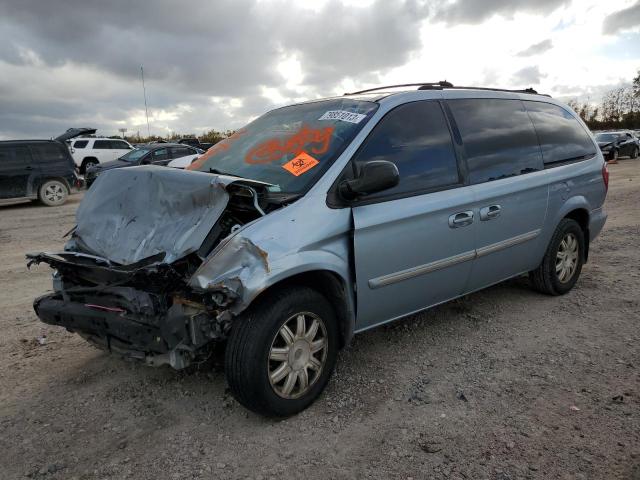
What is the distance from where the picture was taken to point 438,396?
10.3 feet

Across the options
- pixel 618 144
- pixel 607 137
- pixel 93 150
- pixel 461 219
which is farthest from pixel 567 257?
pixel 607 137

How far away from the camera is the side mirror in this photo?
2.89m

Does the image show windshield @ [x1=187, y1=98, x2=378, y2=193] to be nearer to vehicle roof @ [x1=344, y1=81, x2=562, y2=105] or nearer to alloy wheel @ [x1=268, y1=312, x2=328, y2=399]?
vehicle roof @ [x1=344, y1=81, x2=562, y2=105]

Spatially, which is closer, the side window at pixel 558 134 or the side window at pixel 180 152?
the side window at pixel 558 134

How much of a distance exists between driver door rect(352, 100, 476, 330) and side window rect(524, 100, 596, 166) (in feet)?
4.13

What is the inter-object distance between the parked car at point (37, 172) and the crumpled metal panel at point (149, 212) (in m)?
10.8

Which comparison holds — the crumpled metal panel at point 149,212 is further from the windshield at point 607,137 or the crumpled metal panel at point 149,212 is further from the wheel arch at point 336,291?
the windshield at point 607,137

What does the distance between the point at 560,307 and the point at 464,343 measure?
1.27m

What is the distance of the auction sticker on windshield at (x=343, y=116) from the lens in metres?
3.31

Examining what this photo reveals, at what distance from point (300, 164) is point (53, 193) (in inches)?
480

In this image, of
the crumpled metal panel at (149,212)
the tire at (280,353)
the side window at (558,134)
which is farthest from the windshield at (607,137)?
the crumpled metal panel at (149,212)

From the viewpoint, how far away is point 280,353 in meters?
2.77

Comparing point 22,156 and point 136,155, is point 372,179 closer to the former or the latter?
point 22,156

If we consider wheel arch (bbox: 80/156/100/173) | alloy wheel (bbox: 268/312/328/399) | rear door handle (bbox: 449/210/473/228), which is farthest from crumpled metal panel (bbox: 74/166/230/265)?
wheel arch (bbox: 80/156/100/173)
